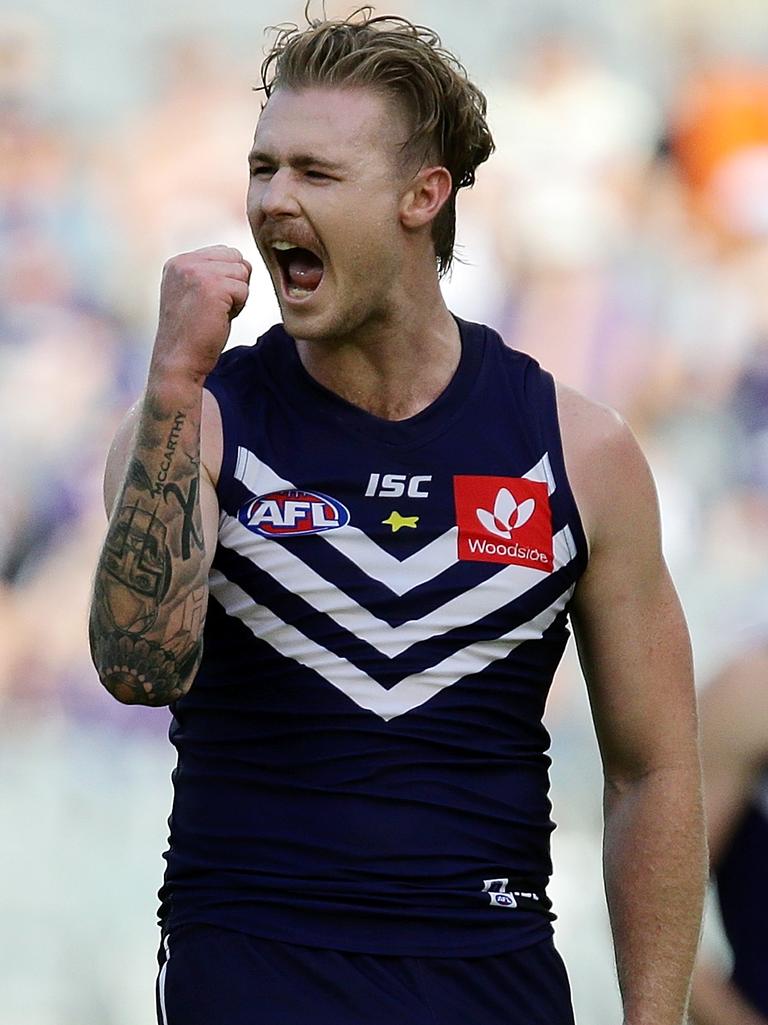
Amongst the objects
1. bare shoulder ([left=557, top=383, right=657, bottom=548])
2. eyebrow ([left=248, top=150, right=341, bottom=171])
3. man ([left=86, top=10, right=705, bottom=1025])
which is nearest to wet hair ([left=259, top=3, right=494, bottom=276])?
man ([left=86, top=10, right=705, bottom=1025])

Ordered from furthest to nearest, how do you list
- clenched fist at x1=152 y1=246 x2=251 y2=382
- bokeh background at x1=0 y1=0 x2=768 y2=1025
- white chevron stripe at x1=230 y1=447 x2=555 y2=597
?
1. bokeh background at x1=0 y1=0 x2=768 y2=1025
2. white chevron stripe at x1=230 y1=447 x2=555 y2=597
3. clenched fist at x1=152 y1=246 x2=251 y2=382

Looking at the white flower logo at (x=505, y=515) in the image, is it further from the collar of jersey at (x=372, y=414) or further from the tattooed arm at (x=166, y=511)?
the tattooed arm at (x=166, y=511)

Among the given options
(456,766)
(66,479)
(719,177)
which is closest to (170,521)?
(456,766)

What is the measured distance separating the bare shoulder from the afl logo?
361 millimetres

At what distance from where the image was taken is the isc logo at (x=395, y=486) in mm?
2693

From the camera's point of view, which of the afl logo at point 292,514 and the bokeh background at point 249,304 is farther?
the bokeh background at point 249,304

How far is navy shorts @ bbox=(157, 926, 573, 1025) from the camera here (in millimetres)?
2473

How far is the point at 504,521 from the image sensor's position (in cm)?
272

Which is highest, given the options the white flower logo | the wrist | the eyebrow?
the eyebrow

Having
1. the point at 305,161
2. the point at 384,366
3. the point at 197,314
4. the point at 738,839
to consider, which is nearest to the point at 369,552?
the point at 384,366

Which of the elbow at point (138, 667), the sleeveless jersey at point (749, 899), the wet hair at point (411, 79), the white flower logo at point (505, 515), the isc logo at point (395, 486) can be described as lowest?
the sleeveless jersey at point (749, 899)

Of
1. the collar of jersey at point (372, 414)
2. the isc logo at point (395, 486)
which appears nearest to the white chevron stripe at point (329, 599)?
the isc logo at point (395, 486)

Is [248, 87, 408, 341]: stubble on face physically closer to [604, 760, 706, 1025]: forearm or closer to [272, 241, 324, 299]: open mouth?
[272, 241, 324, 299]: open mouth

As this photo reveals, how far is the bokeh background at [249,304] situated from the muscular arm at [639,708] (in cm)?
260
